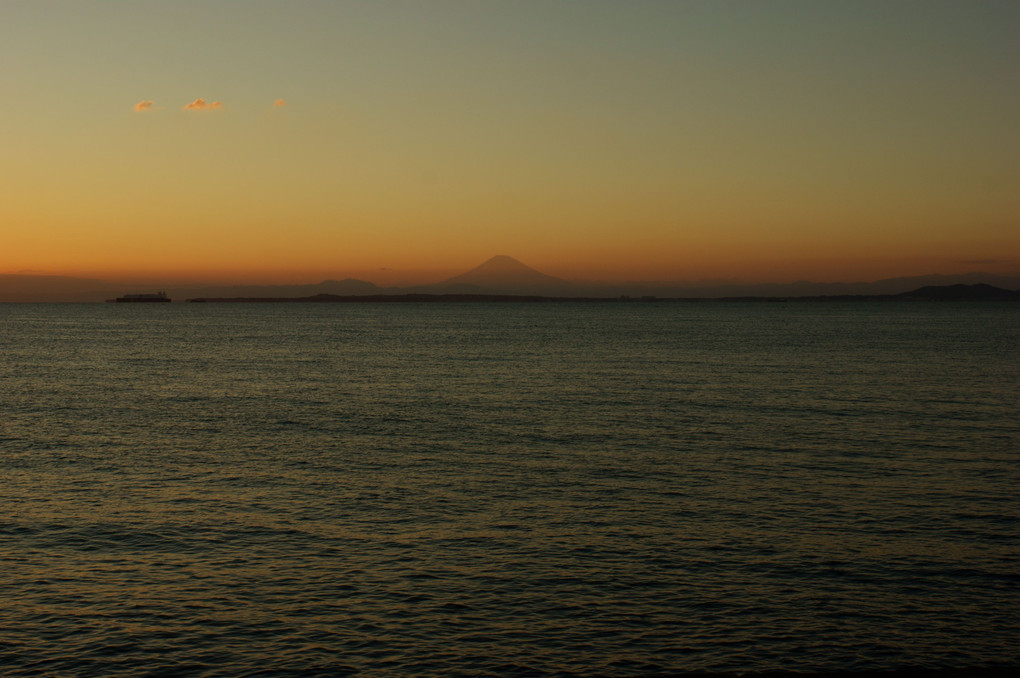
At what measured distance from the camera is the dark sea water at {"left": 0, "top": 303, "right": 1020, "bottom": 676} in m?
15.3

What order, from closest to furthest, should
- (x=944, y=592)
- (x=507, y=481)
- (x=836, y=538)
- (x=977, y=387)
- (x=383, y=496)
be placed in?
(x=944, y=592)
(x=836, y=538)
(x=383, y=496)
(x=507, y=481)
(x=977, y=387)

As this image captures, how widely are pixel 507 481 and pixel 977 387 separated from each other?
43.1 meters

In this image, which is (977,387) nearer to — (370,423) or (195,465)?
(370,423)

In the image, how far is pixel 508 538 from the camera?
2183cm

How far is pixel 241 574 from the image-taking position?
1902cm

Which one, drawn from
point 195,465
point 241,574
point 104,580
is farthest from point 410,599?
point 195,465

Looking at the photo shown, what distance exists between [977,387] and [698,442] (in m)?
31.7

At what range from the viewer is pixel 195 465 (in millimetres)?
31797

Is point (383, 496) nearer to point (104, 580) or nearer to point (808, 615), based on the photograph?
point (104, 580)

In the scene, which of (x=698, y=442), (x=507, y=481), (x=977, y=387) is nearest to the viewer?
(x=507, y=481)

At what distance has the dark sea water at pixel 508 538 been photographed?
15.3 metres

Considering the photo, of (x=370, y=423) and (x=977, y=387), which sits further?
(x=977, y=387)

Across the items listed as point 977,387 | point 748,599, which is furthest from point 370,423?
point 977,387

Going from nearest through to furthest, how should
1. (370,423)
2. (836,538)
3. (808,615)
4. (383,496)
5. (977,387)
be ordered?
(808,615), (836,538), (383,496), (370,423), (977,387)
